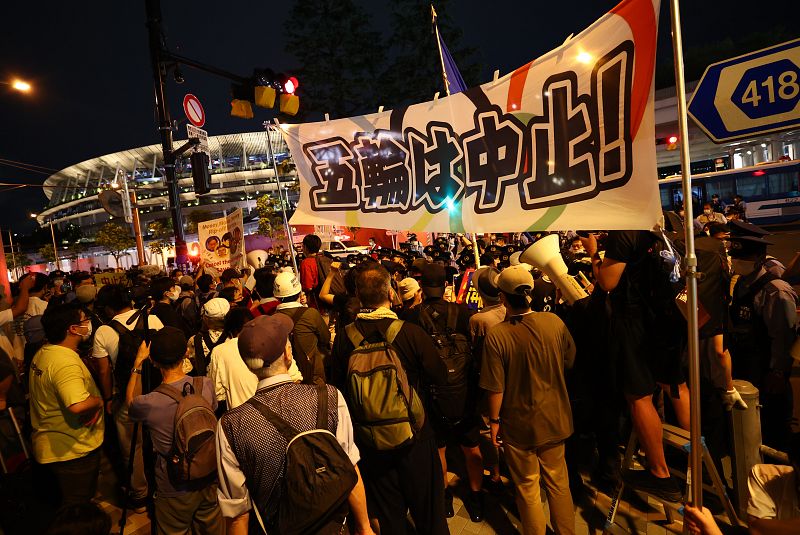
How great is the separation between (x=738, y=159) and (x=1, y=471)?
2821 cm

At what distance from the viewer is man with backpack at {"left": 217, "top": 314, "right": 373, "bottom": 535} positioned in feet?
6.30

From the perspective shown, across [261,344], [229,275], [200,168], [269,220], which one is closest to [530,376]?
[261,344]

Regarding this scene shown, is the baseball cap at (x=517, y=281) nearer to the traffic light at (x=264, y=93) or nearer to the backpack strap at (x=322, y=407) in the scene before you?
the backpack strap at (x=322, y=407)

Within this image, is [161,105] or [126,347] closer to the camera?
[126,347]

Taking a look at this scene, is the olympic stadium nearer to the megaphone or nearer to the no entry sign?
the no entry sign

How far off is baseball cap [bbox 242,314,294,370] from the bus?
18.4 meters

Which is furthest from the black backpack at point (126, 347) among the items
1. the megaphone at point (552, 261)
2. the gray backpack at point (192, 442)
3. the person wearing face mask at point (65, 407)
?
the megaphone at point (552, 261)

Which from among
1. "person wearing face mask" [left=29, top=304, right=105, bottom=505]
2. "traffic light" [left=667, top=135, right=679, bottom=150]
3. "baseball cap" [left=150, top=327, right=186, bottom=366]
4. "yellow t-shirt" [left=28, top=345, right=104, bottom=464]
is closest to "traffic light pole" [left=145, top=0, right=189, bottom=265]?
"person wearing face mask" [left=29, top=304, right=105, bottom=505]

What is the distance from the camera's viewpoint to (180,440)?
2471mm

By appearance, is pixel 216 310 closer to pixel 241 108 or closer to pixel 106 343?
pixel 106 343

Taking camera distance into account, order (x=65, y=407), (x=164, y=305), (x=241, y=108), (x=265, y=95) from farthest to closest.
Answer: (x=241, y=108)
(x=265, y=95)
(x=164, y=305)
(x=65, y=407)

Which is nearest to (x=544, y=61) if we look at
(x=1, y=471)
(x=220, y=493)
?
(x=220, y=493)

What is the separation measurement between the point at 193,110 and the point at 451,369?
935 cm

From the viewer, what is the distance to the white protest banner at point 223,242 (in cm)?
802
